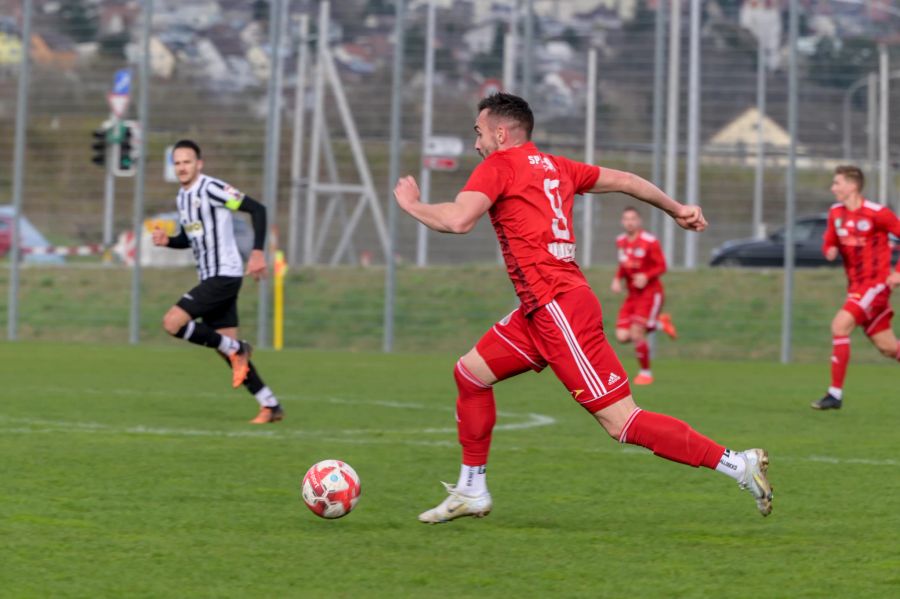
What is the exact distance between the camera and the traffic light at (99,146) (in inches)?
966

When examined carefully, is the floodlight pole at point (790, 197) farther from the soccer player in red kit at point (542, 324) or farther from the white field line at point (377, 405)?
the soccer player in red kit at point (542, 324)

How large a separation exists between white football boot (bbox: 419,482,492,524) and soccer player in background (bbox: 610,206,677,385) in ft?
32.7

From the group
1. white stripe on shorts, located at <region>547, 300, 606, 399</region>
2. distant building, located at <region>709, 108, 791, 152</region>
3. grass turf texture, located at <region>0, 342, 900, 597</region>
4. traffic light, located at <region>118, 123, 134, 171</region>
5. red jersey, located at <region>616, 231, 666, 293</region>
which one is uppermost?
distant building, located at <region>709, 108, 791, 152</region>

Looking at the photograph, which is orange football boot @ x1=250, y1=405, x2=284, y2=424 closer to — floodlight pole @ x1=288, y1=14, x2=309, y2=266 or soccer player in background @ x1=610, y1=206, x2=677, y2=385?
soccer player in background @ x1=610, y1=206, x2=677, y2=385

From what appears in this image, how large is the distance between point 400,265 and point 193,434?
12925 mm

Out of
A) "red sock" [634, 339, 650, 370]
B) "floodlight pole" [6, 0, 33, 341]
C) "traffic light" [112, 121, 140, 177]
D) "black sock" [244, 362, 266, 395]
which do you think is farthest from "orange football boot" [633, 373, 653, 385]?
"floodlight pole" [6, 0, 33, 341]

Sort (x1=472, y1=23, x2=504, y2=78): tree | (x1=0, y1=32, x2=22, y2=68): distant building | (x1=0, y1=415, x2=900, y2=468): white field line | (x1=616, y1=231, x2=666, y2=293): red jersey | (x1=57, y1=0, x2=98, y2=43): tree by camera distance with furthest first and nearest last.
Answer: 1. (x1=57, y1=0, x2=98, y2=43): tree
2. (x1=0, y1=32, x2=22, y2=68): distant building
3. (x1=472, y1=23, x2=504, y2=78): tree
4. (x1=616, y1=231, x2=666, y2=293): red jersey
5. (x1=0, y1=415, x2=900, y2=468): white field line

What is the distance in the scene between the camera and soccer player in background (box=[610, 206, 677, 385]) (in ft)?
55.7

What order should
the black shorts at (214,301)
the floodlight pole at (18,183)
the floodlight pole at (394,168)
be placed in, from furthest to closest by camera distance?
1. the floodlight pole at (18,183)
2. the floodlight pole at (394,168)
3. the black shorts at (214,301)

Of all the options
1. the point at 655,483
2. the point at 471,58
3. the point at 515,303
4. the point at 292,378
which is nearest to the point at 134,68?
the point at 471,58

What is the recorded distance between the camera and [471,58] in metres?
23.9

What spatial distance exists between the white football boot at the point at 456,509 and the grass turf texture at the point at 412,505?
59mm

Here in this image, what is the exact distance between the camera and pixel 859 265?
45.2 ft

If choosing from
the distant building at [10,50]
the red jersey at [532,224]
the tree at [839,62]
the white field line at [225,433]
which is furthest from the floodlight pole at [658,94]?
the red jersey at [532,224]
